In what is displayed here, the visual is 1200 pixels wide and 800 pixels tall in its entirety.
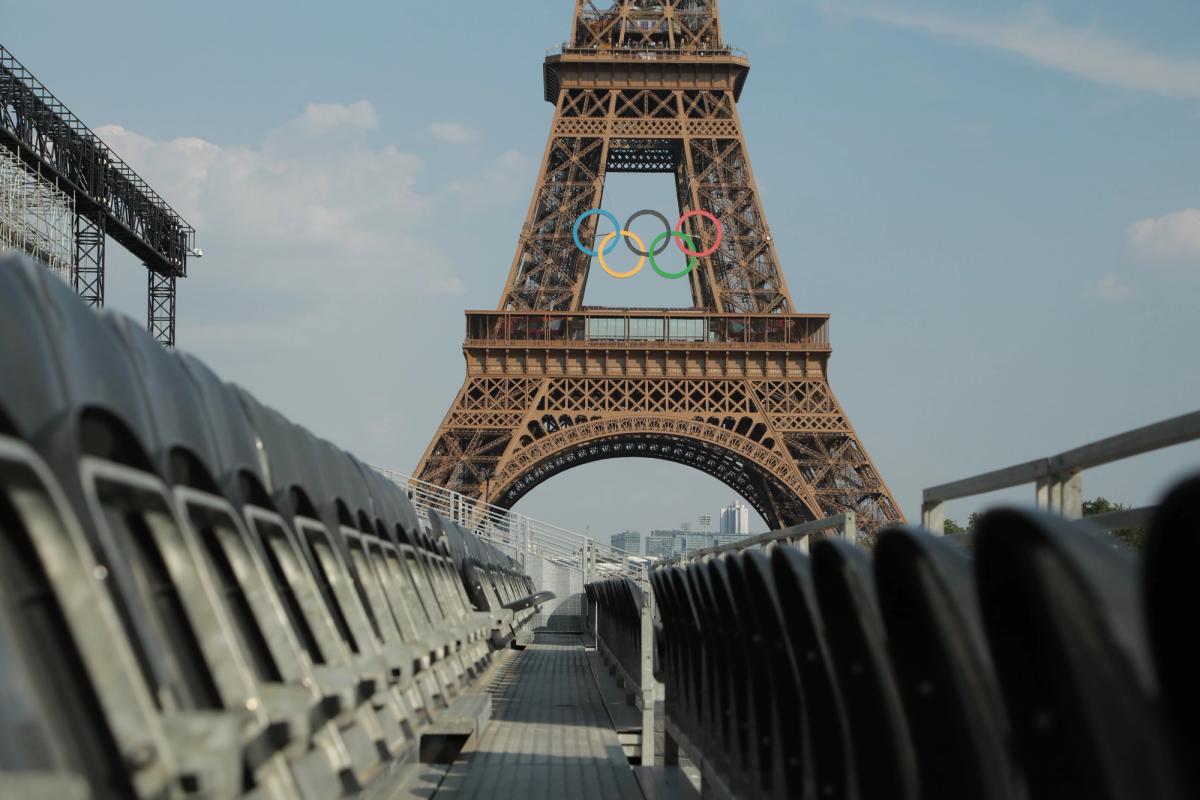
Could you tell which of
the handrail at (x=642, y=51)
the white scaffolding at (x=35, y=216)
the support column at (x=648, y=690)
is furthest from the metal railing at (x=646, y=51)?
the support column at (x=648, y=690)

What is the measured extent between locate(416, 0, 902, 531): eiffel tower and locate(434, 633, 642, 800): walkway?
2801 cm

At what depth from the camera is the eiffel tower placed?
4475cm

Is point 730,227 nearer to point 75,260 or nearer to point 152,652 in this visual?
point 75,260

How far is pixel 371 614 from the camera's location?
20.5 ft

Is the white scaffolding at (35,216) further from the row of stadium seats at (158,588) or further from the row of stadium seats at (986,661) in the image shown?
the row of stadium seats at (986,661)

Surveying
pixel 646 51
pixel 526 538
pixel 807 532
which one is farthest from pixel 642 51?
pixel 807 532

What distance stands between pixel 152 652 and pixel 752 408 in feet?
144

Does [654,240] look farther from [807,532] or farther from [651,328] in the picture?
[807,532]

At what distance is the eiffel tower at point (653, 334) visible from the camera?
44750 millimetres

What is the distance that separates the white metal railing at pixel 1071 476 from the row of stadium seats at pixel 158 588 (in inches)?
68.5

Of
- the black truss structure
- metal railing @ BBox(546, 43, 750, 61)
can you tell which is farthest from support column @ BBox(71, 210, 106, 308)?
metal railing @ BBox(546, 43, 750, 61)

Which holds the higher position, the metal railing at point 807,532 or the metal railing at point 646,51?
the metal railing at point 646,51

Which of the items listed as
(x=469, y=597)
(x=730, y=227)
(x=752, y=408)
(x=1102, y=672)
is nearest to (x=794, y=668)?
(x=1102, y=672)

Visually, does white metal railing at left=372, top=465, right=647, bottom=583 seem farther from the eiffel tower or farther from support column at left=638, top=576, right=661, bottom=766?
support column at left=638, top=576, right=661, bottom=766
